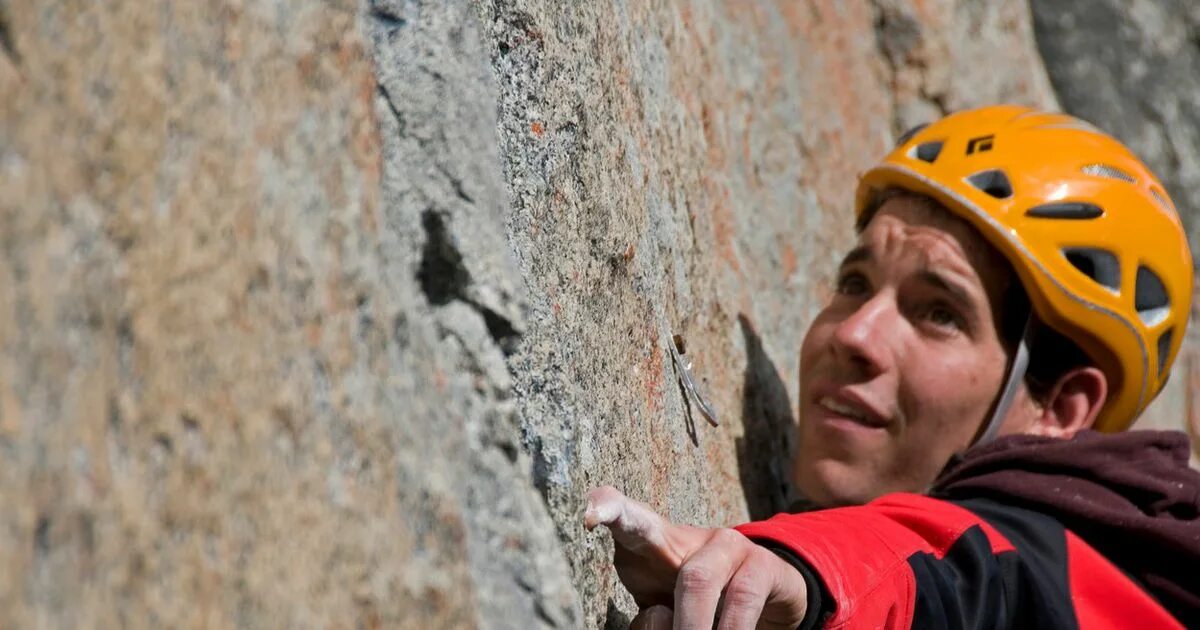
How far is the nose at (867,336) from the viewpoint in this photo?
285 centimetres

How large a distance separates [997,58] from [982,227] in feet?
6.71

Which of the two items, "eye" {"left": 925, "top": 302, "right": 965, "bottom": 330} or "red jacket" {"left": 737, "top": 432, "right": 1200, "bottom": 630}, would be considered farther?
"eye" {"left": 925, "top": 302, "right": 965, "bottom": 330}

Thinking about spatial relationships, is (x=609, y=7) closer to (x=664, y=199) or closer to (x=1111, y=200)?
(x=664, y=199)

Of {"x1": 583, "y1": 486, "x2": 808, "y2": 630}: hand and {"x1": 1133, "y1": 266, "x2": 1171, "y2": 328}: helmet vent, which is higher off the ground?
{"x1": 583, "y1": 486, "x2": 808, "y2": 630}: hand

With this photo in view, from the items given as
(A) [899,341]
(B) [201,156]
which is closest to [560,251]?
(B) [201,156]

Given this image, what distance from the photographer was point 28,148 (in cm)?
93

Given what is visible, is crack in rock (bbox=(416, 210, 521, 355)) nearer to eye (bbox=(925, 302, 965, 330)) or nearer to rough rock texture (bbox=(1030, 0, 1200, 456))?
eye (bbox=(925, 302, 965, 330))

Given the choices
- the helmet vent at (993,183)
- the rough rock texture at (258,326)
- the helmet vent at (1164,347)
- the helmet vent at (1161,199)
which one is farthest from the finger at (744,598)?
the helmet vent at (1161,199)

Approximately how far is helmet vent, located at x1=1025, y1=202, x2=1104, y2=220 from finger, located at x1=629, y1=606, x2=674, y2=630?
168 centimetres

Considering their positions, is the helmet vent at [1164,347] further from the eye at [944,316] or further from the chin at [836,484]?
→ the chin at [836,484]

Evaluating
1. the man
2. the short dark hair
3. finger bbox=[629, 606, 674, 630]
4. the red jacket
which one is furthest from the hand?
the short dark hair

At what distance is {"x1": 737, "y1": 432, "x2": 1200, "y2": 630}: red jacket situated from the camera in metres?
1.87

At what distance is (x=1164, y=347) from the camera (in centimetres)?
317

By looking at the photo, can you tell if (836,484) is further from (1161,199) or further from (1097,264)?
(1161,199)
